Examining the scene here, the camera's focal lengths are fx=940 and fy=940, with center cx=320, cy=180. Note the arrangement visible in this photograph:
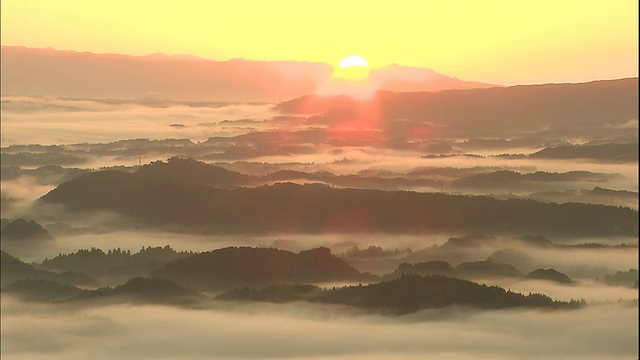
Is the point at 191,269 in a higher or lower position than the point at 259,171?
lower

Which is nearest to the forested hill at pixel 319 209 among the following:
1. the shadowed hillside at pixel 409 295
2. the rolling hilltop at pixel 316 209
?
the rolling hilltop at pixel 316 209

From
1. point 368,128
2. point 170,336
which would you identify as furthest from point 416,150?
point 170,336

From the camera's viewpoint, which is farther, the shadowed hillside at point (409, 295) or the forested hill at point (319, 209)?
the forested hill at point (319, 209)

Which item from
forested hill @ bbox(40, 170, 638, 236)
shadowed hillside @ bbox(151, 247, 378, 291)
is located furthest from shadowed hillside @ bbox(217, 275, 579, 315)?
forested hill @ bbox(40, 170, 638, 236)

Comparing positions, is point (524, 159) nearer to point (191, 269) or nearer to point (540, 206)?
point (540, 206)

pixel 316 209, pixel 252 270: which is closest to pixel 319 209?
pixel 316 209

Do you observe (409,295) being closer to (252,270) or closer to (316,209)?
(252,270)

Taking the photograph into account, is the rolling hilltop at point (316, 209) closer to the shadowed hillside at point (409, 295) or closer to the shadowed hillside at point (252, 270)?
the shadowed hillside at point (252, 270)

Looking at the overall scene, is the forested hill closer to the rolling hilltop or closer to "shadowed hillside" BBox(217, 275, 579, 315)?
the rolling hilltop
